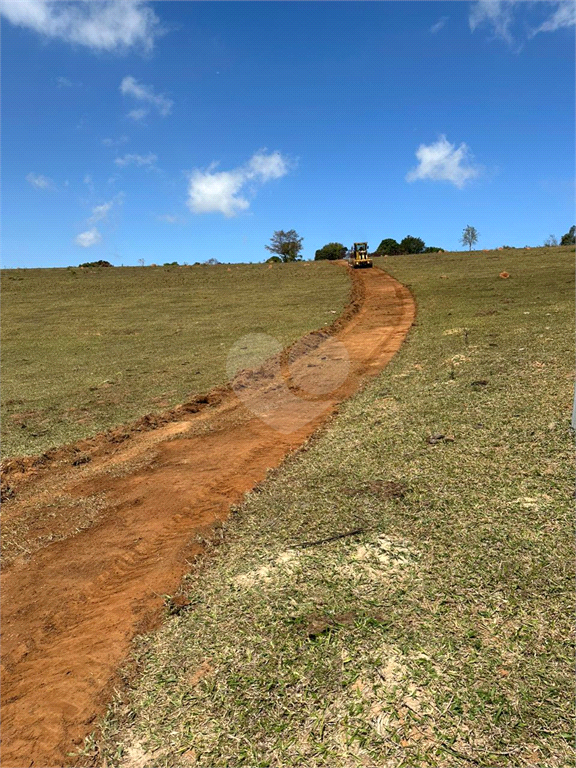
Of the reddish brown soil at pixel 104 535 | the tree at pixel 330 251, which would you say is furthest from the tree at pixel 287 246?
the reddish brown soil at pixel 104 535

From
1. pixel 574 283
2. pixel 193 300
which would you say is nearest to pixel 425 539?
pixel 574 283

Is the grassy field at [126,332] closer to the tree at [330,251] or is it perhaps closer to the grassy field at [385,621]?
the grassy field at [385,621]

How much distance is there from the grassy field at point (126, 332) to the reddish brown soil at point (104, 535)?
1.98 metres

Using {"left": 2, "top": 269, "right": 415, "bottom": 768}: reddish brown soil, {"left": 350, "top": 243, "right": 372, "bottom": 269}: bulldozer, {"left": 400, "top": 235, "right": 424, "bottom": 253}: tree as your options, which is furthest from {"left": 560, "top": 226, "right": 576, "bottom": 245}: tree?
{"left": 2, "top": 269, "right": 415, "bottom": 768}: reddish brown soil

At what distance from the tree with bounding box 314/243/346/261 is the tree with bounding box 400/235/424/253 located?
414 inches

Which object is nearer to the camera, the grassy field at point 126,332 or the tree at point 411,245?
the grassy field at point 126,332

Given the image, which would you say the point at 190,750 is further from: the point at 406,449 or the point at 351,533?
the point at 406,449

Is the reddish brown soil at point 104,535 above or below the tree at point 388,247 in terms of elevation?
below

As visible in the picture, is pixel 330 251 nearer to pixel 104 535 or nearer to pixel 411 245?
pixel 411 245

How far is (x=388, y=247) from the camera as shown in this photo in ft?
287

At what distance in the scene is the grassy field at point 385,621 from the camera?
3.14 m

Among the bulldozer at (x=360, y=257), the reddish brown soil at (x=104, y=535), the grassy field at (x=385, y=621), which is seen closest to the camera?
→ the grassy field at (x=385, y=621)

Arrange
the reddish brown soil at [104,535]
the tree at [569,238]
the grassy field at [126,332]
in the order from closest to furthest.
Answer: the reddish brown soil at [104,535] → the grassy field at [126,332] → the tree at [569,238]

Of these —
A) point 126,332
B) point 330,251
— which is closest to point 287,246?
point 330,251
